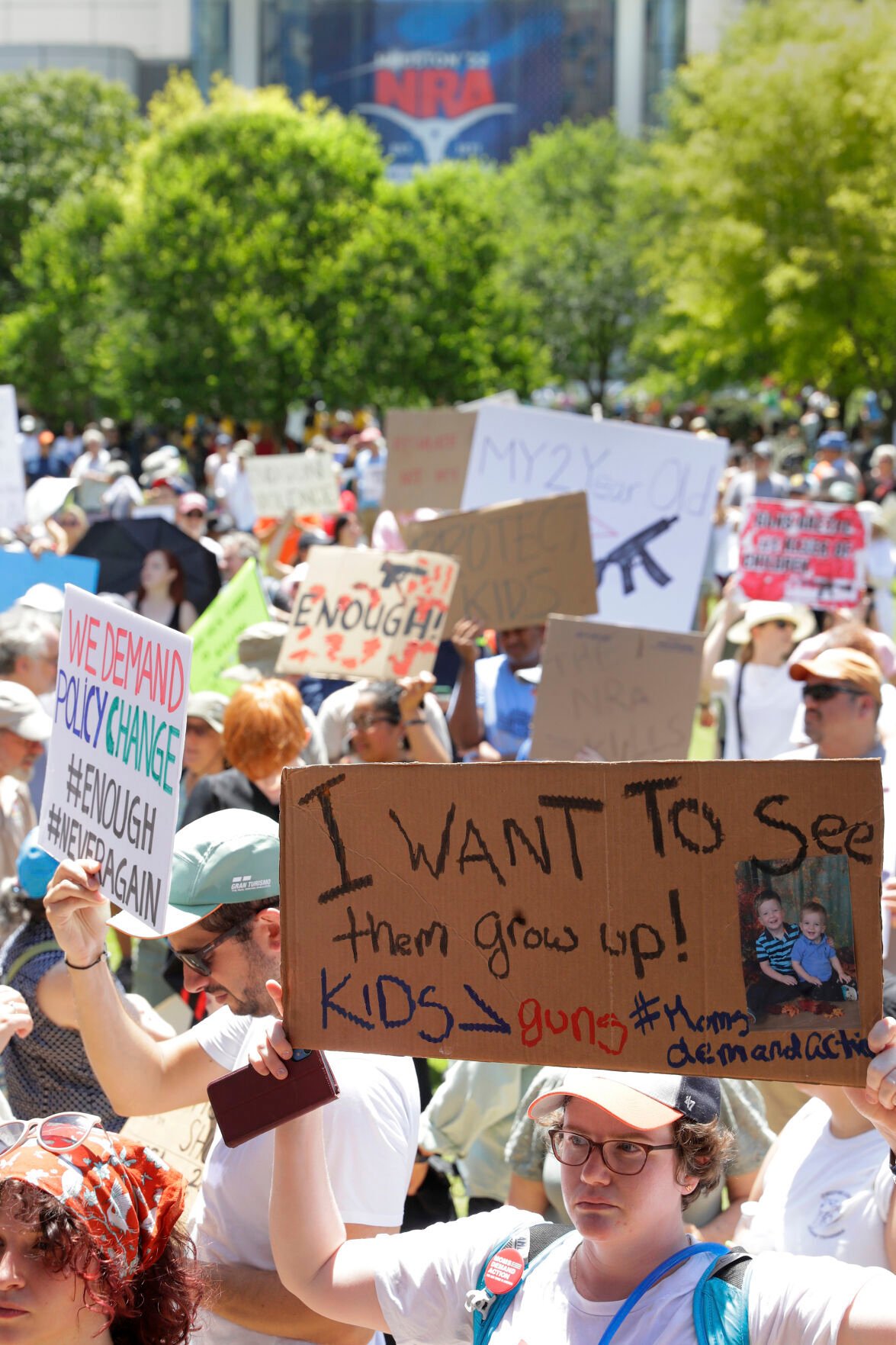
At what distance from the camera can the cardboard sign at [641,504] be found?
7.60 meters

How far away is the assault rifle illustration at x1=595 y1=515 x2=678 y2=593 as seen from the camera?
7.70 m

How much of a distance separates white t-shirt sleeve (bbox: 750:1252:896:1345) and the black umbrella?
6.39m

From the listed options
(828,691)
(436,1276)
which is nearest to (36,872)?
(436,1276)

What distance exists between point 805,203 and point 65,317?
54.5 ft

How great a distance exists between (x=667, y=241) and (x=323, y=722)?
33.5 metres

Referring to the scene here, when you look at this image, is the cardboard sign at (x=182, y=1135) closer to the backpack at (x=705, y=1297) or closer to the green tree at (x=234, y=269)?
the backpack at (x=705, y=1297)

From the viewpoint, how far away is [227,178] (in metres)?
29.9

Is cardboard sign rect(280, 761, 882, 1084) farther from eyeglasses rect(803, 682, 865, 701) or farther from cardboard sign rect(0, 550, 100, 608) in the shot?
cardboard sign rect(0, 550, 100, 608)

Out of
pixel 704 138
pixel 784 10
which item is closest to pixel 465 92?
pixel 784 10

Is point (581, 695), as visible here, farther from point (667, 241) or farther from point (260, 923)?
point (667, 241)

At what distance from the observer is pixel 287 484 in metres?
12.0

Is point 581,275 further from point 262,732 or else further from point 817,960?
A: point 817,960

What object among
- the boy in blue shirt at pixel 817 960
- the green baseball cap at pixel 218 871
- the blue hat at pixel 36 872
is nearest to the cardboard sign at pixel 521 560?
the blue hat at pixel 36 872

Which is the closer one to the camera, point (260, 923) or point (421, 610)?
point (260, 923)
